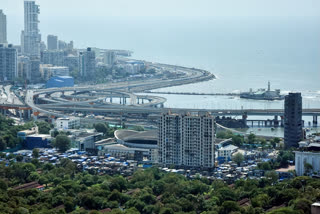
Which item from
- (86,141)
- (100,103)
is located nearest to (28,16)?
(100,103)

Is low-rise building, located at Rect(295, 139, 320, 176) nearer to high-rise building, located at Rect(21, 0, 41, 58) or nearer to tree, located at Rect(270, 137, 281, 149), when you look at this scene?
tree, located at Rect(270, 137, 281, 149)

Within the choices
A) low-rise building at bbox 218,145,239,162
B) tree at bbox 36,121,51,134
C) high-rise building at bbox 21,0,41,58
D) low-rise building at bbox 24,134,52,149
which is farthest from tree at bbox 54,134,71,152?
high-rise building at bbox 21,0,41,58

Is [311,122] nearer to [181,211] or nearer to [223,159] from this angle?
[223,159]

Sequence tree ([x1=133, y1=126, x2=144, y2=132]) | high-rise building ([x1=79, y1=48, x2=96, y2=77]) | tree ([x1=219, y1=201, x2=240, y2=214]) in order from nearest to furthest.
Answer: tree ([x1=219, y1=201, x2=240, y2=214]) < tree ([x1=133, y1=126, x2=144, y2=132]) < high-rise building ([x1=79, y1=48, x2=96, y2=77])

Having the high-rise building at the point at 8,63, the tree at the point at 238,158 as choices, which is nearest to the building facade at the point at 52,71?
the high-rise building at the point at 8,63

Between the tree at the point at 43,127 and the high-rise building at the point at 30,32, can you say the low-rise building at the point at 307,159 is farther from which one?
the high-rise building at the point at 30,32

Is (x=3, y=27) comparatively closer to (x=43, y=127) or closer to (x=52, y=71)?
(x=52, y=71)
